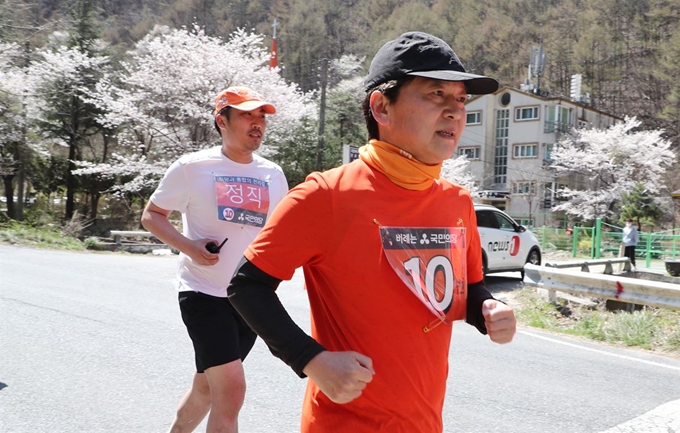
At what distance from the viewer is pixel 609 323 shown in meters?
8.18

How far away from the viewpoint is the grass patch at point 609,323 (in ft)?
24.7

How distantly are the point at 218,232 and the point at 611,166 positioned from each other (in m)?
44.9

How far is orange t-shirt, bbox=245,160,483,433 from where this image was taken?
159 cm

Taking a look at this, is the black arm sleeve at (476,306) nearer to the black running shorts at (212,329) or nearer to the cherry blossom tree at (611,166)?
the black running shorts at (212,329)

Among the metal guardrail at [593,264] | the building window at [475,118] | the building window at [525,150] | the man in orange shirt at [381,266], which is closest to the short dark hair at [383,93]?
the man in orange shirt at [381,266]

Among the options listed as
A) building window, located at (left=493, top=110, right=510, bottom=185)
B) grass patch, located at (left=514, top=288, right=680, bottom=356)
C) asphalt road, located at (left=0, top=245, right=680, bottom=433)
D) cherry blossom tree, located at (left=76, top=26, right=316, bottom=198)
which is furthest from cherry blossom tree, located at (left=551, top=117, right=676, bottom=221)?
asphalt road, located at (left=0, top=245, right=680, bottom=433)

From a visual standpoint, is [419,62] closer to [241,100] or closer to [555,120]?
[241,100]

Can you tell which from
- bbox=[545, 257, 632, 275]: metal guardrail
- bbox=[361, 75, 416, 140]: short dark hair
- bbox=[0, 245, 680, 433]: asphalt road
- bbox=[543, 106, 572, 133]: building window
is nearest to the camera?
bbox=[361, 75, 416, 140]: short dark hair


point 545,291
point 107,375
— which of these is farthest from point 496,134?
point 107,375

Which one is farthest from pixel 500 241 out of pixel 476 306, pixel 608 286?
pixel 476 306

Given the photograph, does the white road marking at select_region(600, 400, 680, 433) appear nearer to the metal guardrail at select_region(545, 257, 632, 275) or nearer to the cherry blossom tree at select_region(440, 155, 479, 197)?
the metal guardrail at select_region(545, 257, 632, 275)

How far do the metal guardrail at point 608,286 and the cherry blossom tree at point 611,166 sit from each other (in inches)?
1414

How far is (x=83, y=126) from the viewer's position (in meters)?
34.0

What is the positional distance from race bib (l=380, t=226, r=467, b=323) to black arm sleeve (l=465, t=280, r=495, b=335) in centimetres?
5
